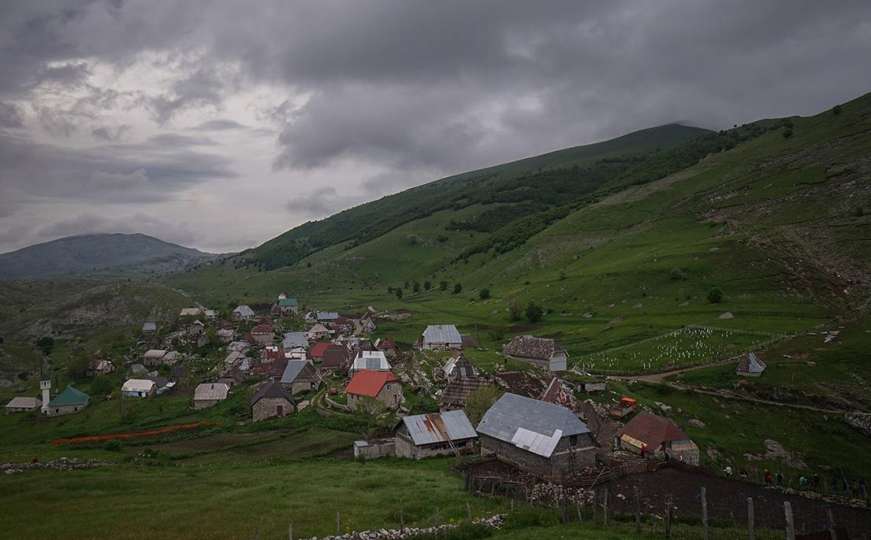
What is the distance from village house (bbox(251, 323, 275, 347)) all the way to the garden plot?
76459 millimetres

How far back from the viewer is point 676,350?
76125 mm

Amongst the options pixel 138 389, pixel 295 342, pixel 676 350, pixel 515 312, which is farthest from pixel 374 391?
pixel 515 312

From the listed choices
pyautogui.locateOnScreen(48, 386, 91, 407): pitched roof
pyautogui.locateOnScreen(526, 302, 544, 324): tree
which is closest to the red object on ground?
pyautogui.locateOnScreen(48, 386, 91, 407): pitched roof

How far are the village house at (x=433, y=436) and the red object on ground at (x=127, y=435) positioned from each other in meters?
30.3

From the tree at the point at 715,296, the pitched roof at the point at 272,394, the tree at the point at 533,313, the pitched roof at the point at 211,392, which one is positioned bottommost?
the pitched roof at the point at 211,392

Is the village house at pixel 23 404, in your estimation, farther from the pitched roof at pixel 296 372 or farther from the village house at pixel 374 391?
the village house at pixel 374 391

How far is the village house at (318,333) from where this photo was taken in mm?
128387

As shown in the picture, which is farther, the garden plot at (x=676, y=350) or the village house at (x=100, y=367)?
the village house at (x=100, y=367)

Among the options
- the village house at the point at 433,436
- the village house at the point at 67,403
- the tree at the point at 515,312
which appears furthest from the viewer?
the tree at the point at 515,312

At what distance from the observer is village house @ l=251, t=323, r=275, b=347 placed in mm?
126475

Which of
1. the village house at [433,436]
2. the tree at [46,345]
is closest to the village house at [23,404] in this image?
the tree at [46,345]

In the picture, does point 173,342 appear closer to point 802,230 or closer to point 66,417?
point 66,417

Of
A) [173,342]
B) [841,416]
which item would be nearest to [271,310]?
[173,342]

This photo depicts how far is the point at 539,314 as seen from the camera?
10956 centimetres
